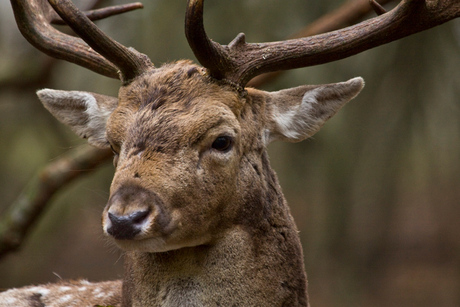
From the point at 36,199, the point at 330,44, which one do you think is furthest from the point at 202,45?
the point at 36,199

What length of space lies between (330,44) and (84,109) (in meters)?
1.94

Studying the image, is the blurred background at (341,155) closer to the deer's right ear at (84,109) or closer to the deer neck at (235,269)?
the deer's right ear at (84,109)

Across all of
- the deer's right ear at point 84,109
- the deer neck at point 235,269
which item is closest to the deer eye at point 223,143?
the deer neck at point 235,269

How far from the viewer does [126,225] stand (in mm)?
3209

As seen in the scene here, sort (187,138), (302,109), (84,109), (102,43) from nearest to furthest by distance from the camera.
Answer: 1. (187,138)
2. (102,43)
3. (302,109)
4. (84,109)

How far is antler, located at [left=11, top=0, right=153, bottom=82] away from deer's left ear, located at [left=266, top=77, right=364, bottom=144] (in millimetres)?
974

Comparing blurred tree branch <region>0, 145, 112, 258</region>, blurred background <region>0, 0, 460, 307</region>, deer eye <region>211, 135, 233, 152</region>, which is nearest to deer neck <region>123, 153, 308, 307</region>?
deer eye <region>211, 135, 233, 152</region>

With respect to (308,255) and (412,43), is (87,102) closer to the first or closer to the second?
(412,43)

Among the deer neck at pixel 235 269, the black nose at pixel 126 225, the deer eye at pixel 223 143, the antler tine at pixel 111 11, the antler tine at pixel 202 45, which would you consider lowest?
the deer neck at pixel 235 269

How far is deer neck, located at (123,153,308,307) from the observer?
3820 millimetres

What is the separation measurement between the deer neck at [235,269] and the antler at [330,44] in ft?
2.16

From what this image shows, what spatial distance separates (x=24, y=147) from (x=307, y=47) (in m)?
9.96

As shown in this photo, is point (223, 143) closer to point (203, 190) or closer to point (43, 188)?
point (203, 190)

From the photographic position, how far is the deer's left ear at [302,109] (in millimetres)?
4258
